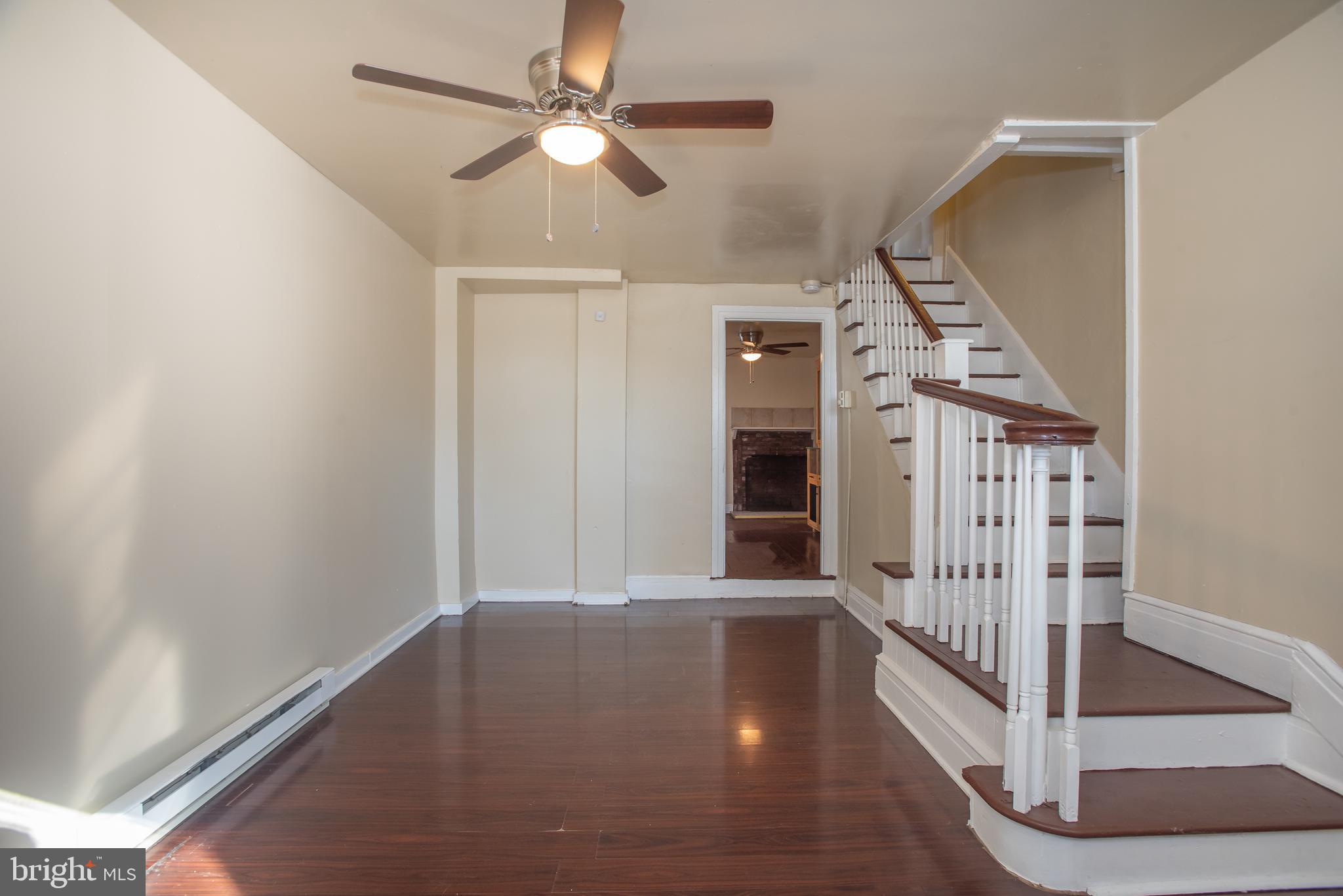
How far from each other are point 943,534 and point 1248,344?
46.4 inches

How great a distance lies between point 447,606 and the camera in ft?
14.0

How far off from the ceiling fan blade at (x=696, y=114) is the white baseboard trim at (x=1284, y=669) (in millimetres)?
2320

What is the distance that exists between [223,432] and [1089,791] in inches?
118

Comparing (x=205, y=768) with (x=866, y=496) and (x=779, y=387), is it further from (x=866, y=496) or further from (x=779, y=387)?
(x=779, y=387)

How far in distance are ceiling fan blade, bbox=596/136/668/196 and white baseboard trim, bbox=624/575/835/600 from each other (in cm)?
312

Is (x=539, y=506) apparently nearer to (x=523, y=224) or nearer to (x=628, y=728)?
(x=523, y=224)

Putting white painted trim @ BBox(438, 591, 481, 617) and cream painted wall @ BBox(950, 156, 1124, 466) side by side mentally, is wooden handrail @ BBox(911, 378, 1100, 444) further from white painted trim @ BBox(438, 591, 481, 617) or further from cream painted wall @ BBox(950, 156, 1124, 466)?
white painted trim @ BBox(438, 591, 481, 617)

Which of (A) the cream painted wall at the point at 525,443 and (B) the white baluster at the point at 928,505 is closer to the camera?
(B) the white baluster at the point at 928,505

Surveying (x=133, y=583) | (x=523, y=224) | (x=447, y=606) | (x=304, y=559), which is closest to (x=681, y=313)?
(x=523, y=224)

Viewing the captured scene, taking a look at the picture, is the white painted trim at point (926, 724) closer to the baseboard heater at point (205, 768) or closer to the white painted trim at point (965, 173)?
the white painted trim at point (965, 173)

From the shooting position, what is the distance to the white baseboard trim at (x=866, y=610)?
151 inches

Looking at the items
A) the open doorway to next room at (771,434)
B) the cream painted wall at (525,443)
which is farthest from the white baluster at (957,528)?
the open doorway to next room at (771,434)

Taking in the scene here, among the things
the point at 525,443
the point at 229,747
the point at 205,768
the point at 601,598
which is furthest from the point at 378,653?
the point at 525,443

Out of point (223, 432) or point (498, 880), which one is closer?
point (498, 880)
